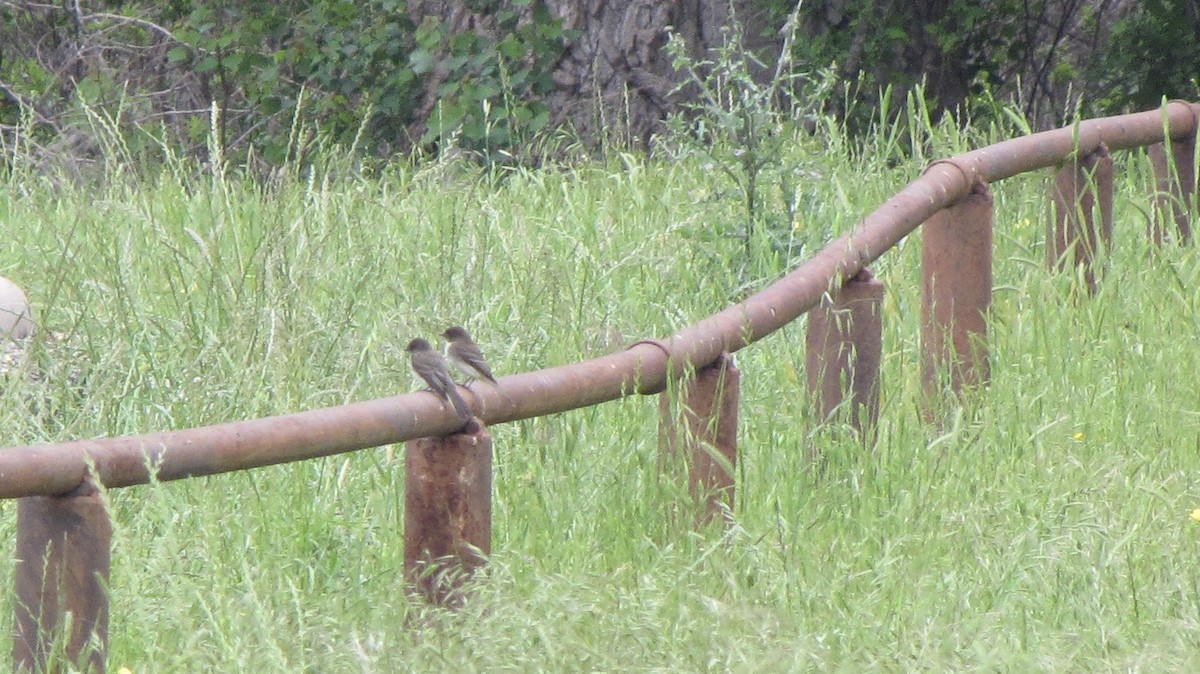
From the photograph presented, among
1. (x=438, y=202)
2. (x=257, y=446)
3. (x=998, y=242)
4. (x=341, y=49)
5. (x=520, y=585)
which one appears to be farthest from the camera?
(x=341, y=49)

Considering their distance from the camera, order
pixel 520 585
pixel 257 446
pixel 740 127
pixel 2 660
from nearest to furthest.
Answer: pixel 257 446, pixel 2 660, pixel 520 585, pixel 740 127

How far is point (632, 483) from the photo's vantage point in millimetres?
3689

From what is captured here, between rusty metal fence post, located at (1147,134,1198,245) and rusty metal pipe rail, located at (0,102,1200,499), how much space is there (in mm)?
1401

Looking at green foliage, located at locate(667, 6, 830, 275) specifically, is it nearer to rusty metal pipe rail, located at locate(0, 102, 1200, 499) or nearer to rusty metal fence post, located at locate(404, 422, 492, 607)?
rusty metal pipe rail, located at locate(0, 102, 1200, 499)

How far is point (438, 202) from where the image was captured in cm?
644

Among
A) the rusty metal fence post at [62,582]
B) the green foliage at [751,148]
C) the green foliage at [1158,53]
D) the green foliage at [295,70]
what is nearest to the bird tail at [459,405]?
the rusty metal fence post at [62,582]

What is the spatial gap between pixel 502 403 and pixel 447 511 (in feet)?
0.66

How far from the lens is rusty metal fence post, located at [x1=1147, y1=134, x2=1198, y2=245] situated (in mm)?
5688

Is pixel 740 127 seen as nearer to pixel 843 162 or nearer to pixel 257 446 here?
pixel 843 162

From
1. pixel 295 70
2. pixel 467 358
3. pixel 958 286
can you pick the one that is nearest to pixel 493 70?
pixel 295 70

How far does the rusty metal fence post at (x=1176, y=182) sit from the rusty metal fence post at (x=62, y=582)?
166 inches

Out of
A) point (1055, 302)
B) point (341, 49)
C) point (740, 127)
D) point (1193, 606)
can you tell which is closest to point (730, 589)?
point (1193, 606)

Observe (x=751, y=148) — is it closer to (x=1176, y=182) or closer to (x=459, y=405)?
(x=1176, y=182)

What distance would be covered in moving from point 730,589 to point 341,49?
27.8 ft
